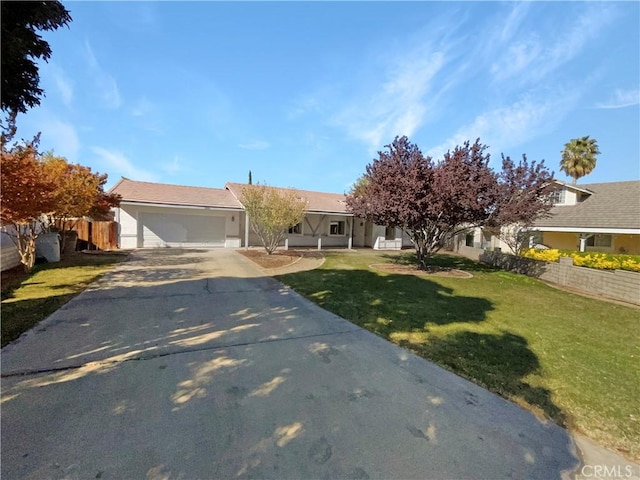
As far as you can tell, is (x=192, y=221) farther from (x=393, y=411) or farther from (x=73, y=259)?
(x=393, y=411)

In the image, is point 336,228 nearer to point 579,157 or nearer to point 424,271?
point 424,271

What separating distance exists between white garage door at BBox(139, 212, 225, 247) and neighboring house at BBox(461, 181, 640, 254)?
1529 cm

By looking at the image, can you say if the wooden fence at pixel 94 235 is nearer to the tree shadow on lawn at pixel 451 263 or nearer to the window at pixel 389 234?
the tree shadow on lawn at pixel 451 263

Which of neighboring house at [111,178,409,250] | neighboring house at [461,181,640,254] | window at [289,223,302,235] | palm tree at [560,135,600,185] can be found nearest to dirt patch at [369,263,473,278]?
neighboring house at [461,181,640,254]

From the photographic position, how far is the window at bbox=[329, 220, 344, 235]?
76.1 ft

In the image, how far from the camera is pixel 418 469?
7.49 ft

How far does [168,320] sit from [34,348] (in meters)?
1.73

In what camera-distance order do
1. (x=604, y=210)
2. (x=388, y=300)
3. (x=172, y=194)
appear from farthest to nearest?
1. (x=172, y=194)
2. (x=604, y=210)
3. (x=388, y=300)

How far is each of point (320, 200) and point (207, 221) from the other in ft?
27.0

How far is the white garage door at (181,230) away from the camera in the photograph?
1764 cm

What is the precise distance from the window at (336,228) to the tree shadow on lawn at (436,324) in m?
12.8

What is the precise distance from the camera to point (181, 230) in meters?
18.5

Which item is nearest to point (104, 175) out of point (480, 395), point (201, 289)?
point (201, 289)

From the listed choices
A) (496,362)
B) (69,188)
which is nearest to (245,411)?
(496,362)
